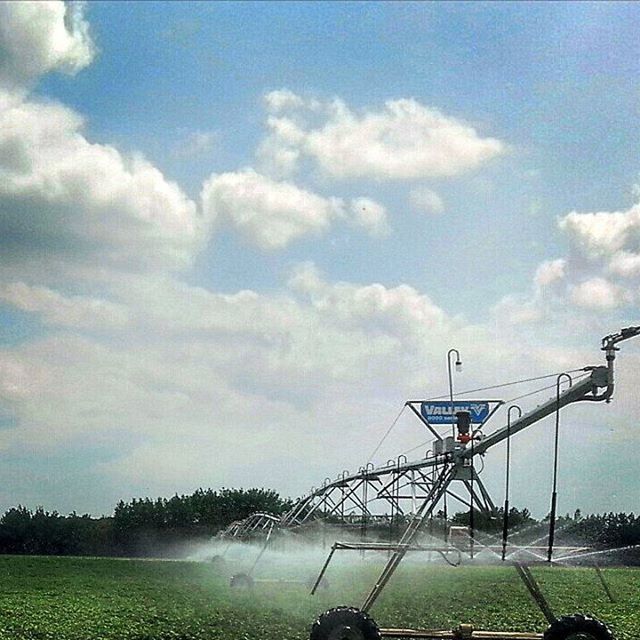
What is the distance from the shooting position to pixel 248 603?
2386cm

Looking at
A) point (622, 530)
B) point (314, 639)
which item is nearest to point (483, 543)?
point (314, 639)

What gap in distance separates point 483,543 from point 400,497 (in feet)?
20.8

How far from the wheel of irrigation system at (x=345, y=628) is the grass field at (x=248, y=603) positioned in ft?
11.4

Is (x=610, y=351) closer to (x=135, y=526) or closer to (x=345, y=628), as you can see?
(x=345, y=628)

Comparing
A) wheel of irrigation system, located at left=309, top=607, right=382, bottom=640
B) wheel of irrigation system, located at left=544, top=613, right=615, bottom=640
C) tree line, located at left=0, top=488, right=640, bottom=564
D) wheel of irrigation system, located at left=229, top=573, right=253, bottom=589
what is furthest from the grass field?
tree line, located at left=0, top=488, right=640, bottom=564

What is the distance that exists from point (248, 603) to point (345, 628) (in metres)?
10.2

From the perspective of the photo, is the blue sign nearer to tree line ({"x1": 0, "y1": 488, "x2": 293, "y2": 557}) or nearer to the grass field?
the grass field

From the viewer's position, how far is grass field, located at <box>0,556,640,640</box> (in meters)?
18.9

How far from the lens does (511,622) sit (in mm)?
21203

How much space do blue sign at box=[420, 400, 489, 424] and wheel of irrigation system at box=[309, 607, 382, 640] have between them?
4.66 meters

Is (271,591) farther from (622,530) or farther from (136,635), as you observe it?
(622,530)

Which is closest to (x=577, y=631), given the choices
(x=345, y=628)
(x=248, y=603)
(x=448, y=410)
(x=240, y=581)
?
(x=345, y=628)

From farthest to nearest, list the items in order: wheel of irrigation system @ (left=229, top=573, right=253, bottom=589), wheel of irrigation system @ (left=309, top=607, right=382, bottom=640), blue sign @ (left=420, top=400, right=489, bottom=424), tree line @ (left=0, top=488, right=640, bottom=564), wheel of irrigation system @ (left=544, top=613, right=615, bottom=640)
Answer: tree line @ (left=0, top=488, right=640, bottom=564) → wheel of irrigation system @ (left=229, top=573, right=253, bottom=589) → blue sign @ (left=420, top=400, right=489, bottom=424) → wheel of irrigation system @ (left=544, top=613, right=615, bottom=640) → wheel of irrigation system @ (left=309, top=607, right=382, bottom=640)

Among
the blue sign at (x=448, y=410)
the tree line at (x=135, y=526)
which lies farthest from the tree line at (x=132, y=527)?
the blue sign at (x=448, y=410)
